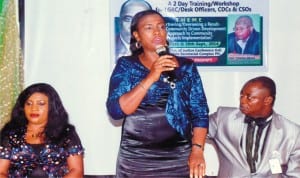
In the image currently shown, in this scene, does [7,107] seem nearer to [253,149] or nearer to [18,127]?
[18,127]

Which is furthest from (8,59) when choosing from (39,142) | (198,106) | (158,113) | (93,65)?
(198,106)

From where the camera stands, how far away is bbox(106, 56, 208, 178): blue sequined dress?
256 centimetres

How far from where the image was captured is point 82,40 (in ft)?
10.7

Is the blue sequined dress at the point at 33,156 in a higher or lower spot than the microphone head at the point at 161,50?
lower

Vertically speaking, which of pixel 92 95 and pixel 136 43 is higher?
pixel 136 43

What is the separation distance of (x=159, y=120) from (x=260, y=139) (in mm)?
695

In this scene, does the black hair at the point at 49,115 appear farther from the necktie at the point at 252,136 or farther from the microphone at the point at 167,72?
the necktie at the point at 252,136

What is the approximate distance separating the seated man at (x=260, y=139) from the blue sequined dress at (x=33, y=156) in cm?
93

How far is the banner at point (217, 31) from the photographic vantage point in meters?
3.28

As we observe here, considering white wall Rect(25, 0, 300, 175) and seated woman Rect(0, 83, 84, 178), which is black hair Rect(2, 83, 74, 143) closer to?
seated woman Rect(0, 83, 84, 178)

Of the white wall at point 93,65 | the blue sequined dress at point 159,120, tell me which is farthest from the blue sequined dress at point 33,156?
the white wall at point 93,65

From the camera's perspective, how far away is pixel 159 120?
102 inches

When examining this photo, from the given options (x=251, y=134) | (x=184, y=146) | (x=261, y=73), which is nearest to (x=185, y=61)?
(x=184, y=146)

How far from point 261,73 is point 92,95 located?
3.69 feet
